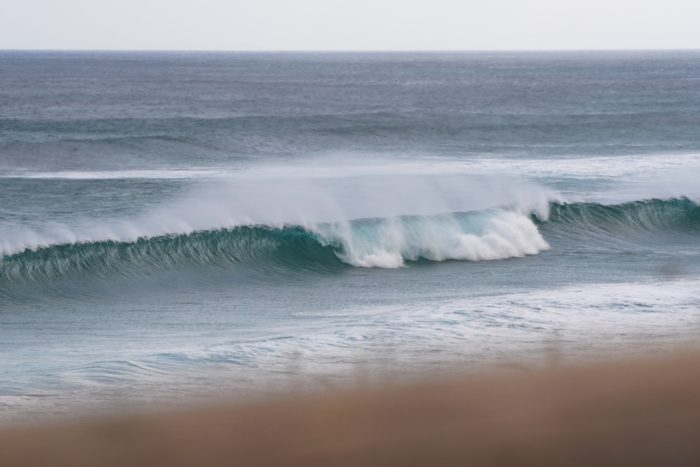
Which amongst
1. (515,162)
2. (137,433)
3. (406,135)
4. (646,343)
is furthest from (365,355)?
(406,135)

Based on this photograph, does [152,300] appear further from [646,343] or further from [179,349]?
[646,343]

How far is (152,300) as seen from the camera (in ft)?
40.5

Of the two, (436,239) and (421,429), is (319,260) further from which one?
(421,429)

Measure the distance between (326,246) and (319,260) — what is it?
57cm

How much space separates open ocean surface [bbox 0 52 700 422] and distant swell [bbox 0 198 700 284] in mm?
43

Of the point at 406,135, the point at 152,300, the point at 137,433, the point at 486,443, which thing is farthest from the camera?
the point at 406,135

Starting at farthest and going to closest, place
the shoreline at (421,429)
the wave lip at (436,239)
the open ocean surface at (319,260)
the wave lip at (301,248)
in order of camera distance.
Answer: the wave lip at (436,239), the wave lip at (301,248), the open ocean surface at (319,260), the shoreline at (421,429)

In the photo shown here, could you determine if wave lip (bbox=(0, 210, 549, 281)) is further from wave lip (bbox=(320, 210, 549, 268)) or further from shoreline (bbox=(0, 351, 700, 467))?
shoreline (bbox=(0, 351, 700, 467))

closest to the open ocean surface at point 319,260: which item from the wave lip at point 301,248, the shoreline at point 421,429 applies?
the wave lip at point 301,248

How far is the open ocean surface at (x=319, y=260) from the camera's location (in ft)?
26.8

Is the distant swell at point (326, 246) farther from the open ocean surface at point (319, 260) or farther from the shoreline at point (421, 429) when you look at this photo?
the shoreline at point (421, 429)

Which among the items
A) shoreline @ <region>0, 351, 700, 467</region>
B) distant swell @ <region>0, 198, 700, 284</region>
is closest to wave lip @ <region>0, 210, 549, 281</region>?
distant swell @ <region>0, 198, 700, 284</region>

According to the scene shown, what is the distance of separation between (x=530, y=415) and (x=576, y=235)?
37.5 ft

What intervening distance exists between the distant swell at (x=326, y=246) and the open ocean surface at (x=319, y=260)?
4 centimetres
